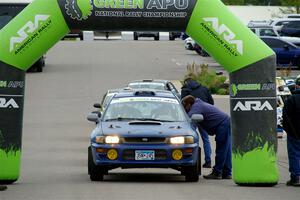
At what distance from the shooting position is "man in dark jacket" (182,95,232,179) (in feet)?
61.7

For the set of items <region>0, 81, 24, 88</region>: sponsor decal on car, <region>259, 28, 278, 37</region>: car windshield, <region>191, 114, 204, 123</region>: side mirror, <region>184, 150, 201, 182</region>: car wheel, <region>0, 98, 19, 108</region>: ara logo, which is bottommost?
<region>184, 150, 201, 182</region>: car wheel

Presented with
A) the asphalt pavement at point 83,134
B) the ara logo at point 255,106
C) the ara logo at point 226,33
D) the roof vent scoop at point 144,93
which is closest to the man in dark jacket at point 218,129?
the asphalt pavement at point 83,134

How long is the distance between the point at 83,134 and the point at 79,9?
10738 millimetres

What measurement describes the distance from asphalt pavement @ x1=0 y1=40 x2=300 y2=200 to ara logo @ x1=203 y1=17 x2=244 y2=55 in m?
2.31

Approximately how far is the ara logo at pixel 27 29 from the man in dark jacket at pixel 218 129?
11.2 ft

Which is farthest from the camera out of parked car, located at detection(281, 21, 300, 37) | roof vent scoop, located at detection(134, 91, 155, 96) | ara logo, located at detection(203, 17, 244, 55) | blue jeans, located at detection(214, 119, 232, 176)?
parked car, located at detection(281, 21, 300, 37)

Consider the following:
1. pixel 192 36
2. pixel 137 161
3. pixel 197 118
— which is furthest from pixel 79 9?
pixel 197 118

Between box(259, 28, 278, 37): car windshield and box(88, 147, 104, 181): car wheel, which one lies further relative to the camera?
box(259, 28, 278, 37): car windshield

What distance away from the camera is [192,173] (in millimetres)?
17719

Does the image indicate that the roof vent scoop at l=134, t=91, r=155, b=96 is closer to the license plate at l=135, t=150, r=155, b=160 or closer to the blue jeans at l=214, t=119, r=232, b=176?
the blue jeans at l=214, t=119, r=232, b=176

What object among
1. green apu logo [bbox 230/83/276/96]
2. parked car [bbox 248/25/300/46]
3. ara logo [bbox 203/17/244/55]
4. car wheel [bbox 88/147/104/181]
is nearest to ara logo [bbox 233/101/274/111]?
green apu logo [bbox 230/83/276/96]

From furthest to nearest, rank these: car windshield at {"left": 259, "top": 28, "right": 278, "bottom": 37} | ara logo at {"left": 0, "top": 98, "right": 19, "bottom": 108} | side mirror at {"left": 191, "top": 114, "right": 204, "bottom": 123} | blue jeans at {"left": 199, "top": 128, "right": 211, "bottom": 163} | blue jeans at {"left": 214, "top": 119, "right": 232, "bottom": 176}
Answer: car windshield at {"left": 259, "top": 28, "right": 278, "bottom": 37} → blue jeans at {"left": 199, "top": 128, "right": 211, "bottom": 163} → blue jeans at {"left": 214, "top": 119, "right": 232, "bottom": 176} → side mirror at {"left": 191, "top": 114, "right": 204, "bottom": 123} → ara logo at {"left": 0, "top": 98, "right": 19, "bottom": 108}

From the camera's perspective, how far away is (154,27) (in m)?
17.5

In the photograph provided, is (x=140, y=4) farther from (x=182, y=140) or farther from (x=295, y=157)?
(x=295, y=157)
